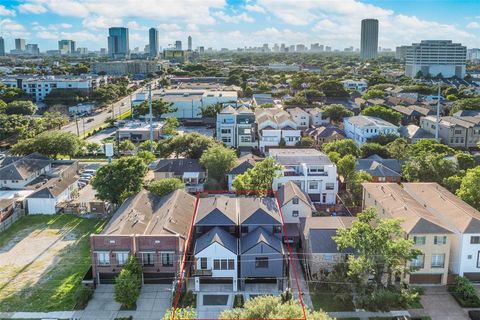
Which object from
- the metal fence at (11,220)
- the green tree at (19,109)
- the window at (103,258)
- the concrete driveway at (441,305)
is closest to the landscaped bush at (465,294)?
the concrete driveway at (441,305)

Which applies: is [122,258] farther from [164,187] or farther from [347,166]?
[347,166]

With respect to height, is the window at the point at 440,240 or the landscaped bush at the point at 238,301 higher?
the window at the point at 440,240

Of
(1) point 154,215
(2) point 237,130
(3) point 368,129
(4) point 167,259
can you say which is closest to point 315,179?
(1) point 154,215

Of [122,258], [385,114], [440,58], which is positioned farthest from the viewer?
[440,58]

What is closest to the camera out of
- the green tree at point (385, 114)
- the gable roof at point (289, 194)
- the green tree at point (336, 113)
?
the gable roof at point (289, 194)

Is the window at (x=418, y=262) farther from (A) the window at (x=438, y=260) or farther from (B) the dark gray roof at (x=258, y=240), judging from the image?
(B) the dark gray roof at (x=258, y=240)

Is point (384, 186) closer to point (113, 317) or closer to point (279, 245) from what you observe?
point (279, 245)

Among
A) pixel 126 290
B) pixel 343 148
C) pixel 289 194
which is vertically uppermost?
pixel 343 148
